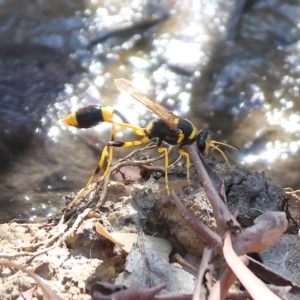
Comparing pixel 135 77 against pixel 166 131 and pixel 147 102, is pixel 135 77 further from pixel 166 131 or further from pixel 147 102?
pixel 147 102

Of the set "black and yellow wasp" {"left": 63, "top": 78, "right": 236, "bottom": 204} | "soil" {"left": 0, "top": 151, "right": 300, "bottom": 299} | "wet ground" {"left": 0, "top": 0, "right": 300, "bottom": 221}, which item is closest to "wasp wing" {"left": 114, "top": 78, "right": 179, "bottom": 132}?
"black and yellow wasp" {"left": 63, "top": 78, "right": 236, "bottom": 204}

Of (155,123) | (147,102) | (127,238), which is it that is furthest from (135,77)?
(127,238)

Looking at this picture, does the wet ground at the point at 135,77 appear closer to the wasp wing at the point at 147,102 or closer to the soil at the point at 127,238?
the wasp wing at the point at 147,102

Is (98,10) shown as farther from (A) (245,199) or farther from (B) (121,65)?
(A) (245,199)

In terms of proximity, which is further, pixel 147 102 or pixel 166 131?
pixel 166 131

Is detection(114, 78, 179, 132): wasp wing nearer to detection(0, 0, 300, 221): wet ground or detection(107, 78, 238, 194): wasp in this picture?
detection(107, 78, 238, 194): wasp
